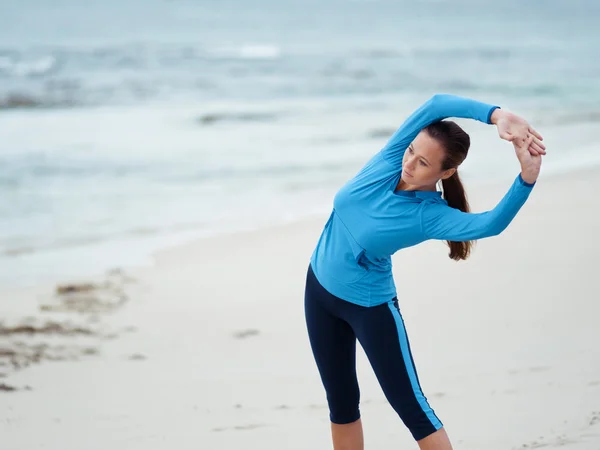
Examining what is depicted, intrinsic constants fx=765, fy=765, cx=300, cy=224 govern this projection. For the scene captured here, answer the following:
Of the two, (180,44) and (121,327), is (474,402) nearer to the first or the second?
(121,327)

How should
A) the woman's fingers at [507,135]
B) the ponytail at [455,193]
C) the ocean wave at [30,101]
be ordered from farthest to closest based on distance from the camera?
1. the ocean wave at [30,101]
2. the ponytail at [455,193]
3. the woman's fingers at [507,135]

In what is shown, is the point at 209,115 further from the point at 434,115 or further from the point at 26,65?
the point at 434,115

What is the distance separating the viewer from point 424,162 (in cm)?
270

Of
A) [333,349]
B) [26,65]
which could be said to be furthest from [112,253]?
[26,65]

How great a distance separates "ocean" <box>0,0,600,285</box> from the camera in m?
9.84

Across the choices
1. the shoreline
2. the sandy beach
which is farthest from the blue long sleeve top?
the shoreline

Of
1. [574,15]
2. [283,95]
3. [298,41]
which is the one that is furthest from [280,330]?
[574,15]

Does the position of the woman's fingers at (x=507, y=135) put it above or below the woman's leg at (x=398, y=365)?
above

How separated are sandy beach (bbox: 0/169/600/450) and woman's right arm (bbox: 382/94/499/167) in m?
1.81

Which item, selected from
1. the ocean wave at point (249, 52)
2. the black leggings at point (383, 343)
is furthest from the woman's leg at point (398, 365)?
the ocean wave at point (249, 52)

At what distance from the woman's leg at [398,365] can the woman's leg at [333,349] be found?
0.16m

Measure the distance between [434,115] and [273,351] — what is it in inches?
122

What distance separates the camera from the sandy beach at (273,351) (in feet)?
14.0

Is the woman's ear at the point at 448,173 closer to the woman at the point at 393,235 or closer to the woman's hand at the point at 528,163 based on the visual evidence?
the woman at the point at 393,235
